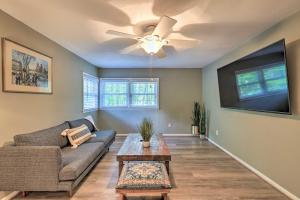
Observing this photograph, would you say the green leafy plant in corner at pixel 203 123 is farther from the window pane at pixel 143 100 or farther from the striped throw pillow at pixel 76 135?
the striped throw pillow at pixel 76 135

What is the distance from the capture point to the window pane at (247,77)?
3327 millimetres

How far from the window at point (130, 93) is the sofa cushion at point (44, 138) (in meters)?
3.21

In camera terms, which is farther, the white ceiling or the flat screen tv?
the flat screen tv

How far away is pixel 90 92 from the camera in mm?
6402

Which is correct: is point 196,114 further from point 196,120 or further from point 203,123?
point 203,123

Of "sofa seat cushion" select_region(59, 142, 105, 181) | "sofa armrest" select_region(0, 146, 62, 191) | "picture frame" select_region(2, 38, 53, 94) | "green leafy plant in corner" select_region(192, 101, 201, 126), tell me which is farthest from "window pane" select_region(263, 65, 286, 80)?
"green leafy plant in corner" select_region(192, 101, 201, 126)

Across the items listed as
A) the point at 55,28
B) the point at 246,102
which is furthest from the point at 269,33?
the point at 55,28

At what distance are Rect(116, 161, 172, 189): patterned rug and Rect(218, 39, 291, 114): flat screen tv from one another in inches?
71.4

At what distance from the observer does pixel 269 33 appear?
10.6ft

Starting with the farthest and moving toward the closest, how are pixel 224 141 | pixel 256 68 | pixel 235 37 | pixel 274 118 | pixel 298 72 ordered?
1. pixel 224 141
2. pixel 235 37
3. pixel 256 68
4. pixel 274 118
5. pixel 298 72

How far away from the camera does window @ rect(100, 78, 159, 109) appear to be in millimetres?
7254

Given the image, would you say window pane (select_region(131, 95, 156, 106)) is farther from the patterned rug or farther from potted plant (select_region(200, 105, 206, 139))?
the patterned rug

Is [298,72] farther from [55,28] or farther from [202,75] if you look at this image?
[202,75]

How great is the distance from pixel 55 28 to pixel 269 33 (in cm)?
332
